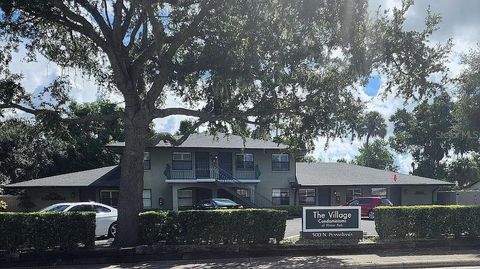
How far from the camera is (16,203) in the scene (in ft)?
112

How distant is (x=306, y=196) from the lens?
4075 cm

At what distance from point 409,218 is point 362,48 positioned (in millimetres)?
5988

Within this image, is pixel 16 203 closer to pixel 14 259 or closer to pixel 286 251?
pixel 14 259

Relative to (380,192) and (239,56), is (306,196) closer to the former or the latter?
(380,192)

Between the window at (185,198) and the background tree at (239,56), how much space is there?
65.5ft

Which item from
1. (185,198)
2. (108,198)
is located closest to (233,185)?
(185,198)

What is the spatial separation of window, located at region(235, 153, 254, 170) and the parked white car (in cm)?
1970

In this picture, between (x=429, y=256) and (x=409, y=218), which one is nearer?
(x=429, y=256)

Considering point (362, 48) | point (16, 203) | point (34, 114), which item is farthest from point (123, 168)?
point (16, 203)

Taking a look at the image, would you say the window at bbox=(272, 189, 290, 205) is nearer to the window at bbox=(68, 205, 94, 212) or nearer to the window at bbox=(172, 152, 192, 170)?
the window at bbox=(172, 152, 192, 170)

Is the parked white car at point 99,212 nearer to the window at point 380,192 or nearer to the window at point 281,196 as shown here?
the window at point 281,196

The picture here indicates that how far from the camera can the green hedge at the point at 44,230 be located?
Answer: 45.4ft

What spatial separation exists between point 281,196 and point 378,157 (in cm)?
3891

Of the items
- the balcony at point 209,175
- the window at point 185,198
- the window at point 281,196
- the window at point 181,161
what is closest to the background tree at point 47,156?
the window at point 181,161
